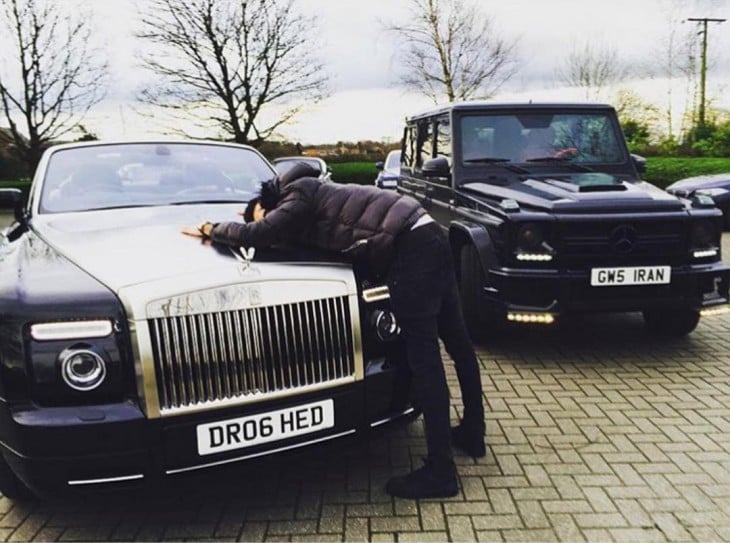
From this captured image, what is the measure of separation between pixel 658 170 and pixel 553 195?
697 inches

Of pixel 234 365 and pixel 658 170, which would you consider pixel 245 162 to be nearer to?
pixel 234 365

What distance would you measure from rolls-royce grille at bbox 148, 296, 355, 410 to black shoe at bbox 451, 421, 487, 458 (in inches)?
38.7

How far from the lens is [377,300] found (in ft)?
10.0

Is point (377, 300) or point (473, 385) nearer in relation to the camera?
point (377, 300)

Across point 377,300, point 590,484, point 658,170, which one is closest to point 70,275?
point 377,300

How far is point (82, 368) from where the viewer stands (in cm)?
251

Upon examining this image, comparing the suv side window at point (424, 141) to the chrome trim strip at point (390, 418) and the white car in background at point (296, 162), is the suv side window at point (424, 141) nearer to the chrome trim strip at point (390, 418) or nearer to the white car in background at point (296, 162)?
the white car in background at point (296, 162)

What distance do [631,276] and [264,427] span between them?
3207mm

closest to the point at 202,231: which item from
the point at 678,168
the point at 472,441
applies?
the point at 472,441

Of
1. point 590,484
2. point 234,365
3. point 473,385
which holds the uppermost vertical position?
point 234,365

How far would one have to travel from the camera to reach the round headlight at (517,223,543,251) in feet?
15.7

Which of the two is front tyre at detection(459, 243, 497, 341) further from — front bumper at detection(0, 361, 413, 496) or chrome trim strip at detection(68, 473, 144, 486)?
chrome trim strip at detection(68, 473, 144, 486)

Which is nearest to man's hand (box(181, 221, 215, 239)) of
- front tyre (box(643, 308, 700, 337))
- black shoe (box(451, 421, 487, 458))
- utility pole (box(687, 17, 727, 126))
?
black shoe (box(451, 421, 487, 458))

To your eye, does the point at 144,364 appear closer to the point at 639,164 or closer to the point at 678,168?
the point at 639,164
